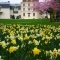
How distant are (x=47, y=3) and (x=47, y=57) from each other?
135 feet

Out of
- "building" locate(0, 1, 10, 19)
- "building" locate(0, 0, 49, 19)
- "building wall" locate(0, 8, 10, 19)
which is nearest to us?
"building wall" locate(0, 8, 10, 19)

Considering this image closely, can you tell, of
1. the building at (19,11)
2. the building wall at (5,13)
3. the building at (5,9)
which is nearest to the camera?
the building wall at (5,13)

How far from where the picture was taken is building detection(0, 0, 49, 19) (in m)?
108

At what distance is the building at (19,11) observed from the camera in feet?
353

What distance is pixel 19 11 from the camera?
374 feet

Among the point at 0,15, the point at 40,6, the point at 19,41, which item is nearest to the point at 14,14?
the point at 0,15

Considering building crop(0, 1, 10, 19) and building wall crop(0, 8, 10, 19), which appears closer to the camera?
building wall crop(0, 8, 10, 19)

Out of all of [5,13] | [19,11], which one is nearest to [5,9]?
[5,13]

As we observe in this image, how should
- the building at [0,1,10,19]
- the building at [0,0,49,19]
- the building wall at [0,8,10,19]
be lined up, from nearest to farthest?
the building wall at [0,8,10,19], the building at [0,1,10,19], the building at [0,0,49,19]

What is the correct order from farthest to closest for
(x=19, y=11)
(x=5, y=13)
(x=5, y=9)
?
(x=19, y=11), (x=5, y=9), (x=5, y=13)

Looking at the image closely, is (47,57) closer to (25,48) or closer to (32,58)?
(32,58)

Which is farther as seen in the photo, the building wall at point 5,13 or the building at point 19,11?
the building at point 19,11

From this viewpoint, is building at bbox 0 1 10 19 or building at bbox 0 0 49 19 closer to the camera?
building at bbox 0 1 10 19

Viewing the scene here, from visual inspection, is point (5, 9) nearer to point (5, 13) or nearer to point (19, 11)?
point (5, 13)
